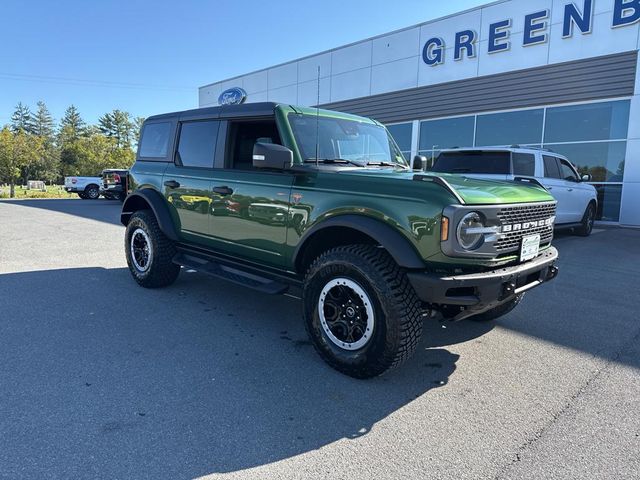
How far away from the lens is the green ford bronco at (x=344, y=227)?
2.98m

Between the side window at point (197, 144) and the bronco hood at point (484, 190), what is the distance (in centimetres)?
176

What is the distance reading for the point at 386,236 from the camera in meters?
3.10

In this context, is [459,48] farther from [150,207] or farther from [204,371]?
[204,371]

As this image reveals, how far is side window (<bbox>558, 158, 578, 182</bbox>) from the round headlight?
7909 millimetres

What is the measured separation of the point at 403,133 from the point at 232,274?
15.0m

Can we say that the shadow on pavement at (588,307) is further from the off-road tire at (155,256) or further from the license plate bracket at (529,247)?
the off-road tire at (155,256)

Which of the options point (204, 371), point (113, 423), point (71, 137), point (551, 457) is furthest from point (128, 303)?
point (71, 137)

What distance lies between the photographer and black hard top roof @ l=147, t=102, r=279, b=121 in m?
4.08

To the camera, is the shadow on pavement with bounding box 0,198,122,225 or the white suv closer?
the white suv

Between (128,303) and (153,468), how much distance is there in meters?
3.00

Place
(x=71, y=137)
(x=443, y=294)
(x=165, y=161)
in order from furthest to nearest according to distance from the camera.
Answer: (x=71, y=137)
(x=165, y=161)
(x=443, y=294)

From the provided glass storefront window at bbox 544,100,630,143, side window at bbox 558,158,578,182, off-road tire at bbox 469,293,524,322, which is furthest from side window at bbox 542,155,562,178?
off-road tire at bbox 469,293,524,322

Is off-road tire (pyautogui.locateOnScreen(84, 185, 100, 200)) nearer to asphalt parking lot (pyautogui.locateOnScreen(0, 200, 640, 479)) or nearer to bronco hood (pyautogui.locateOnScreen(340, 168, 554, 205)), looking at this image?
asphalt parking lot (pyautogui.locateOnScreen(0, 200, 640, 479))

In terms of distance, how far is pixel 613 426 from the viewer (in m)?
2.67
